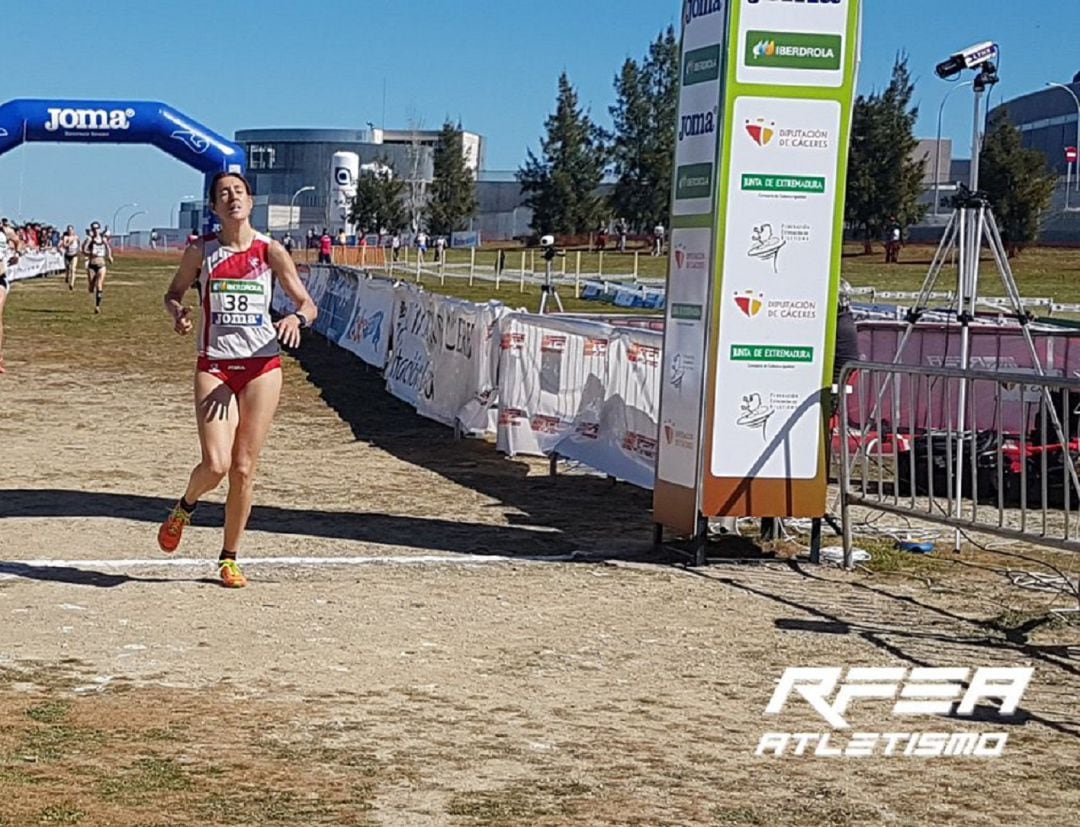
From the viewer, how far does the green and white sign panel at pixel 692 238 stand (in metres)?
9.97

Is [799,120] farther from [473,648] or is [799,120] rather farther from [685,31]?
[473,648]

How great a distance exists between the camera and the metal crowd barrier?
9.65 meters

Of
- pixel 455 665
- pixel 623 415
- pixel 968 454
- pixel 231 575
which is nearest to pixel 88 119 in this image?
pixel 623 415

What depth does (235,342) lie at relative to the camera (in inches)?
347

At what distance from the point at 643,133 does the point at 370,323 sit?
8925cm

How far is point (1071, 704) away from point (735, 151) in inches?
159

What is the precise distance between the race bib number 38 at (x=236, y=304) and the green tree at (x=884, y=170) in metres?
72.0

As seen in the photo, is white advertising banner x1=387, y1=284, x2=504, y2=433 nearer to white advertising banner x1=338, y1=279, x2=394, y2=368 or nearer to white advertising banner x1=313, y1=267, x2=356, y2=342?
white advertising banner x1=338, y1=279, x2=394, y2=368

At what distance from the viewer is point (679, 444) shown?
34.4 feet

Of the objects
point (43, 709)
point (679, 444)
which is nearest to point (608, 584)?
point (679, 444)

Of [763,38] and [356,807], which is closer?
[356,807]

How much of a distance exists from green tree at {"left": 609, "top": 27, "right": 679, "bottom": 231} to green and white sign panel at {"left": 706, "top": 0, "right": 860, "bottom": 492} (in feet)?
325

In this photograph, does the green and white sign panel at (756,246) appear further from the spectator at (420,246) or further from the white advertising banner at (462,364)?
the spectator at (420,246)

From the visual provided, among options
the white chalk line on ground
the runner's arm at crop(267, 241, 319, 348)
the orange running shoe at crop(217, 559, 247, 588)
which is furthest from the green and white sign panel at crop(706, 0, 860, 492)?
the orange running shoe at crop(217, 559, 247, 588)
